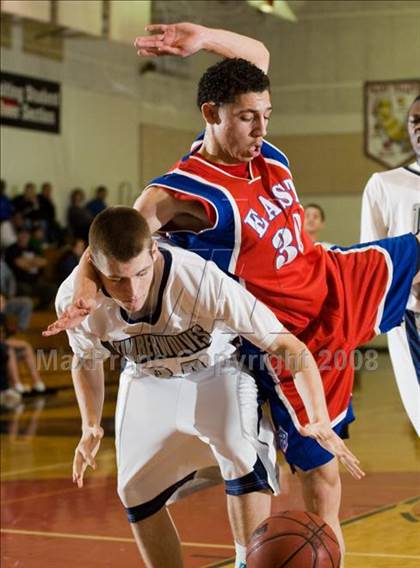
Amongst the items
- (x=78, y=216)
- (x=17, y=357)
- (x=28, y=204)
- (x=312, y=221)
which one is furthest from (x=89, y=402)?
(x=78, y=216)

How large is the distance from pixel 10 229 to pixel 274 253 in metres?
11.0

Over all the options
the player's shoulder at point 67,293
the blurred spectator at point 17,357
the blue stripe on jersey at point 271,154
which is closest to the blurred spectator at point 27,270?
the blurred spectator at point 17,357

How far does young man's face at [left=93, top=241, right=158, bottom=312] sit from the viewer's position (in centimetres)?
388

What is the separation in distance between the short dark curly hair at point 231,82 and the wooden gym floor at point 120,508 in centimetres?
233

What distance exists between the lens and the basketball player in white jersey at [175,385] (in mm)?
4090

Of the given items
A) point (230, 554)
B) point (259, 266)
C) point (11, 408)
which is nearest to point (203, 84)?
point (259, 266)

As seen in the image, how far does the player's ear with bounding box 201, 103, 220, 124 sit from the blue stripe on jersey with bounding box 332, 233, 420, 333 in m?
0.89

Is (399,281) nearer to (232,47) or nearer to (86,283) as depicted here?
(232,47)

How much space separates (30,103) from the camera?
16.5 meters

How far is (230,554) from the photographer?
5.95 m

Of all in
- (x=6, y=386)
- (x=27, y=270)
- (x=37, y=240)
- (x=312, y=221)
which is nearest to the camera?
(x=312, y=221)

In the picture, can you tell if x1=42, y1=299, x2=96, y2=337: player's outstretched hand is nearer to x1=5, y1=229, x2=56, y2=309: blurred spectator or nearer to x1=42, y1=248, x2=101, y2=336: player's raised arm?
x1=42, y1=248, x2=101, y2=336: player's raised arm

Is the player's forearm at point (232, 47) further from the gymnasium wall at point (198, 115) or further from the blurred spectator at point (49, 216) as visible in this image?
the blurred spectator at point (49, 216)

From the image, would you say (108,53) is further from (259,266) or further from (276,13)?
(259,266)
